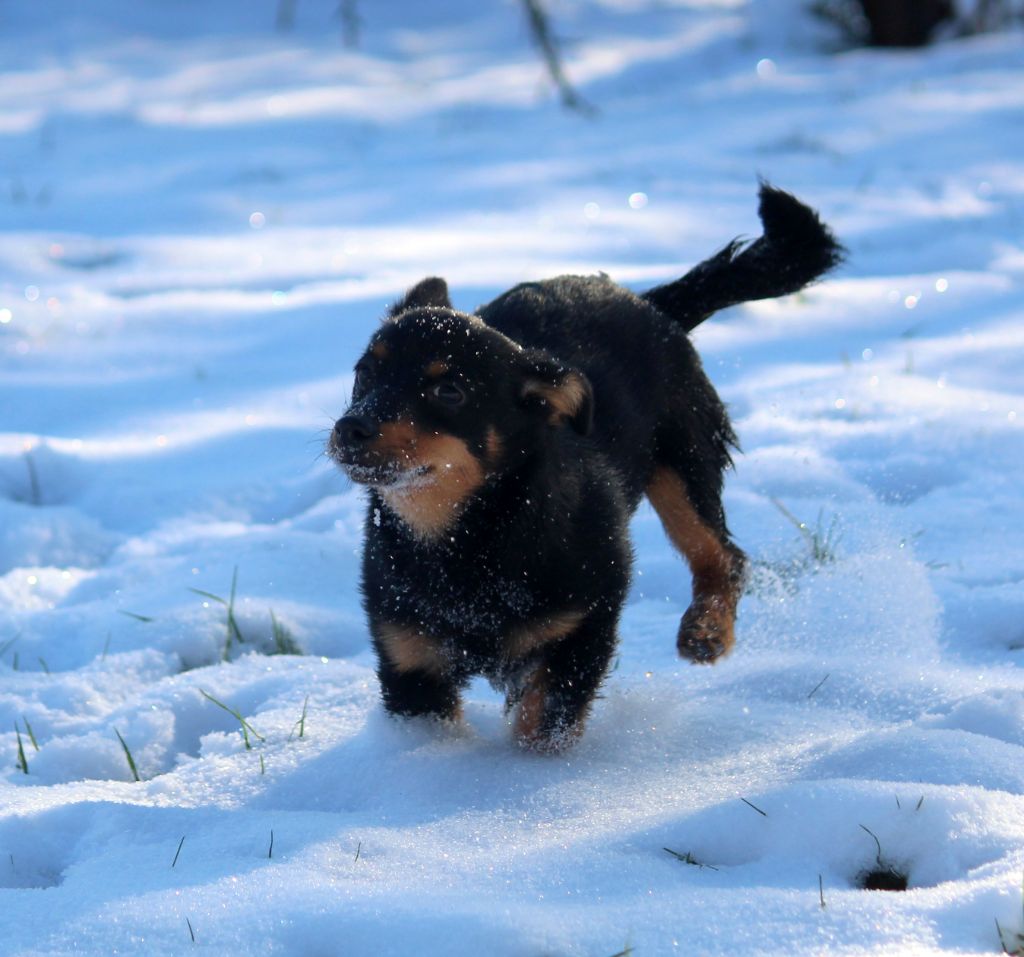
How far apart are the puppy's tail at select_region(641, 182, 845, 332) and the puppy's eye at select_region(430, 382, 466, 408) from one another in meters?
1.09

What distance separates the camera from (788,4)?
13320mm

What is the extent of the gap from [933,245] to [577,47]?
270 inches

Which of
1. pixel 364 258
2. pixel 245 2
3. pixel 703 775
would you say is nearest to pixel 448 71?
pixel 245 2

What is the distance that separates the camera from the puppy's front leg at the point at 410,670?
3.00m

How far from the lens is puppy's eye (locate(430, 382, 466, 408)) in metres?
2.96

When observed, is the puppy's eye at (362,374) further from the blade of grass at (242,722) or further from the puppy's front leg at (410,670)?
the blade of grass at (242,722)

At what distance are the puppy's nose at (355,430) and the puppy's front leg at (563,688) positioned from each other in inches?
23.9

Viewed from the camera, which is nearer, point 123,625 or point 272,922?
point 272,922

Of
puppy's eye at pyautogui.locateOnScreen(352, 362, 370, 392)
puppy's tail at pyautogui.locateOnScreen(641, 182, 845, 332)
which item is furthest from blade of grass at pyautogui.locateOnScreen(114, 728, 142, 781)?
puppy's tail at pyautogui.locateOnScreen(641, 182, 845, 332)

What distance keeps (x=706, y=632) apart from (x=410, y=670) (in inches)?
28.7

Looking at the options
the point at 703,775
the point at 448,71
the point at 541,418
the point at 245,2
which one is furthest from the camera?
the point at 245,2

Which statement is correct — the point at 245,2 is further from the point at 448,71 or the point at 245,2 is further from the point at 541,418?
the point at 541,418

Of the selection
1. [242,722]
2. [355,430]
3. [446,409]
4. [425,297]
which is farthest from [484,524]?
[425,297]

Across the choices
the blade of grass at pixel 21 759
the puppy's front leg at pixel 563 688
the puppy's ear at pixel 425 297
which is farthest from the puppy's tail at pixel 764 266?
the blade of grass at pixel 21 759
